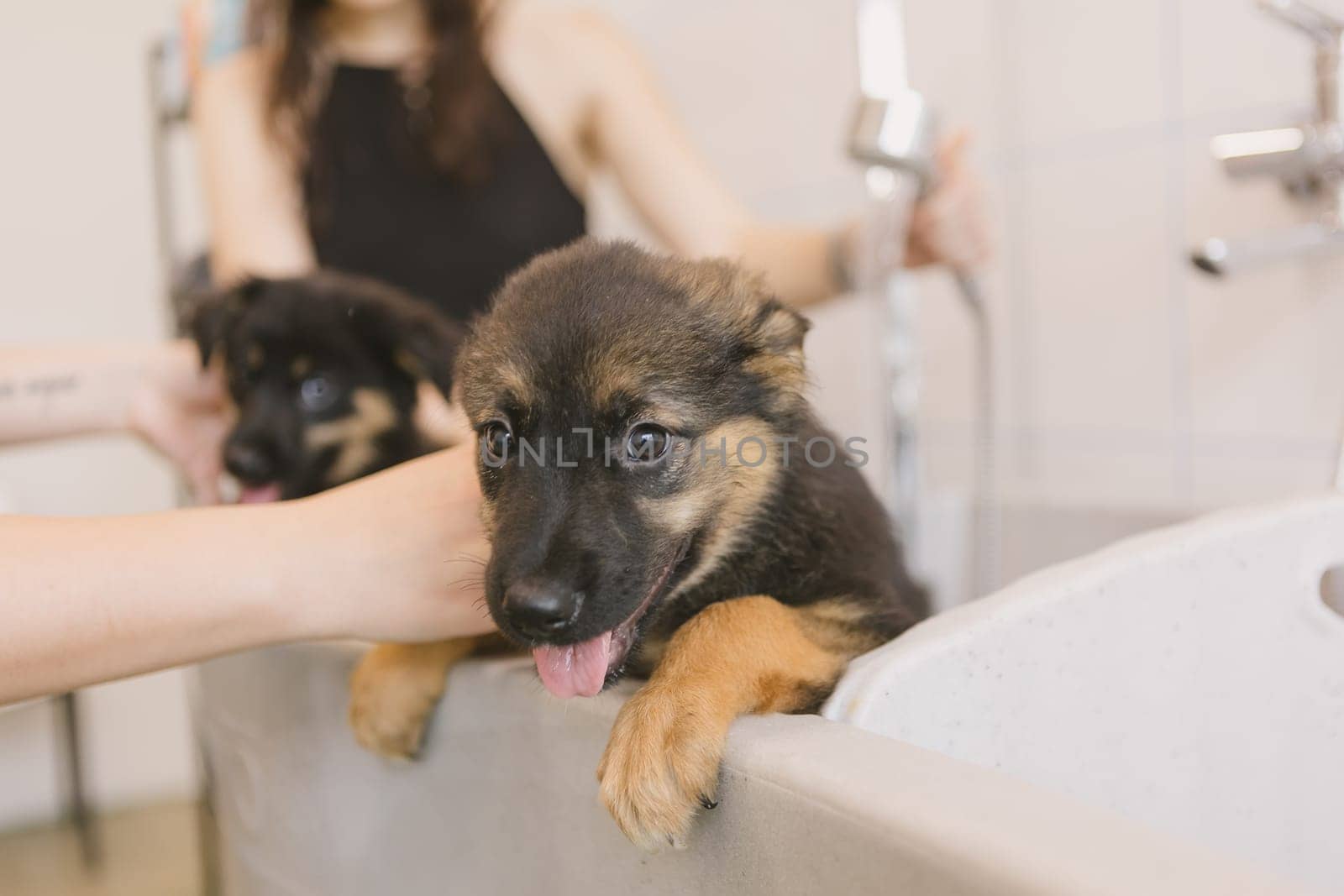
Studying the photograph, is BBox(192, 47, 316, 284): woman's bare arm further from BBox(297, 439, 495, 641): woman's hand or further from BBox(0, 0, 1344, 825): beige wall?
BBox(297, 439, 495, 641): woman's hand

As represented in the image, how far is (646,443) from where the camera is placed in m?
1.15

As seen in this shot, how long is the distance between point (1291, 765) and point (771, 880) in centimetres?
68

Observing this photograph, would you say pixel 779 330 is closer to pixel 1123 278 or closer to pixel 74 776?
pixel 1123 278

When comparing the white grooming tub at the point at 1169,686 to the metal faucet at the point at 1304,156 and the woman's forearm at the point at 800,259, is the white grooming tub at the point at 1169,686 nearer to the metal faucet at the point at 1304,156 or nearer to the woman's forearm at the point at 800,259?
the metal faucet at the point at 1304,156

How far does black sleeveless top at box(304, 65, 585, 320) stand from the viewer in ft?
8.52

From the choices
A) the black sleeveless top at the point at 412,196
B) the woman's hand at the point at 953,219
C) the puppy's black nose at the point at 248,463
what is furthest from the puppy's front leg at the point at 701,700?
the black sleeveless top at the point at 412,196

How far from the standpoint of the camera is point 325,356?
2102mm

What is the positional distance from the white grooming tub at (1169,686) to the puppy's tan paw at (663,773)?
12cm

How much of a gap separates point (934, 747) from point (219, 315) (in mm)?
1703

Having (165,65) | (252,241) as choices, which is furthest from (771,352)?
(165,65)

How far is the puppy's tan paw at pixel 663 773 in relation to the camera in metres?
0.81

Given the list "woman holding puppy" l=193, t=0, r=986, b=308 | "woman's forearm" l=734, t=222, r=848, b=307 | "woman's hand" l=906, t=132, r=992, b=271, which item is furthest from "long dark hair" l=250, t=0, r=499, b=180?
"woman's hand" l=906, t=132, r=992, b=271

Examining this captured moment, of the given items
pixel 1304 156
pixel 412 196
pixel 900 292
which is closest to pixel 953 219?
pixel 900 292

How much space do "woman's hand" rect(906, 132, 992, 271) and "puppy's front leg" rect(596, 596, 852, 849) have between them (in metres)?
0.98
